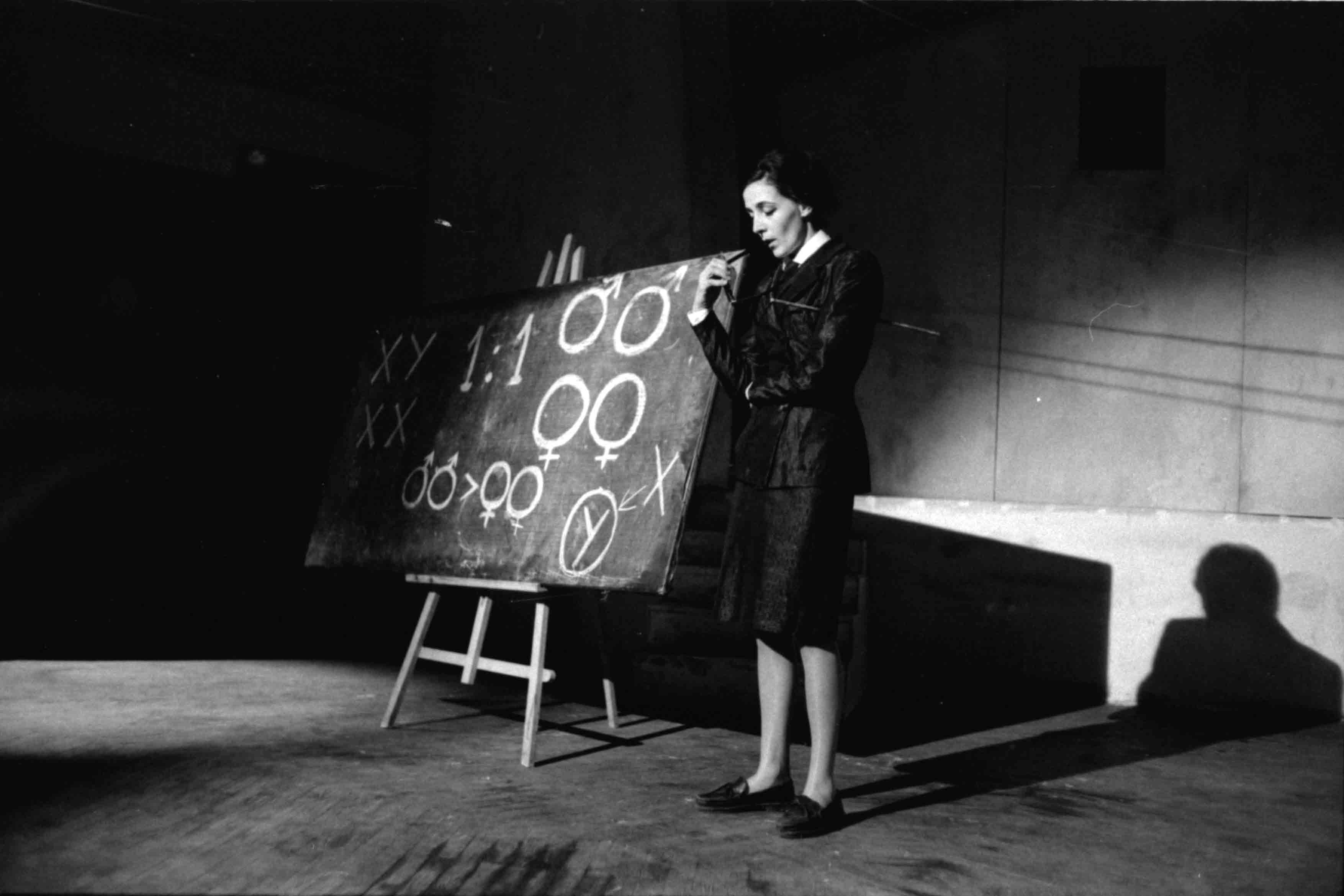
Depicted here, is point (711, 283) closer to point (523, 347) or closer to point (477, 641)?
point (523, 347)

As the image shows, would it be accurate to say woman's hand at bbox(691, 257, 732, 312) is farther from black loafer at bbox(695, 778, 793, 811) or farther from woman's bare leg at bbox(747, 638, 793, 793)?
black loafer at bbox(695, 778, 793, 811)

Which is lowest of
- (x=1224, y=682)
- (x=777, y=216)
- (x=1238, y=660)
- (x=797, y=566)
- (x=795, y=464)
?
(x=1224, y=682)

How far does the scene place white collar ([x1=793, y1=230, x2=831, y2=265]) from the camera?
2.60 metres

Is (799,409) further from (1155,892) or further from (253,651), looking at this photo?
(253,651)

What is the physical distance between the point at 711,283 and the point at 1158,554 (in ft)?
10.6

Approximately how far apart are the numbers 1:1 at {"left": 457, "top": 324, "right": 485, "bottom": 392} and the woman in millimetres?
1234

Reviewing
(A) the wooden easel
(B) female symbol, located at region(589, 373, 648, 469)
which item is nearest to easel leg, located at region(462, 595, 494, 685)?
(A) the wooden easel

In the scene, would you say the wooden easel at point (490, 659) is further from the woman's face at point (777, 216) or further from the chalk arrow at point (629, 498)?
the woman's face at point (777, 216)

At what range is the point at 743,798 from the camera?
2.59 metres

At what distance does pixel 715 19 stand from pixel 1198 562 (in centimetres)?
352

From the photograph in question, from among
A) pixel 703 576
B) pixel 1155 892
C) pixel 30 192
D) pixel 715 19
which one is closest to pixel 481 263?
pixel 715 19

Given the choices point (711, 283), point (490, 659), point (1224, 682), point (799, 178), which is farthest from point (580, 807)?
point (1224, 682)

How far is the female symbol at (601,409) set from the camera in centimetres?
305

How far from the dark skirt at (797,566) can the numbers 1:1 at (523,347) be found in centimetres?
124
